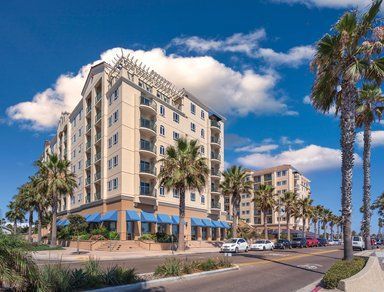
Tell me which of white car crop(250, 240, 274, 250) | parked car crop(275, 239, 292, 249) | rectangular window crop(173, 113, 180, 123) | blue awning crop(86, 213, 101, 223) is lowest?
A: parked car crop(275, 239, 292, 249)

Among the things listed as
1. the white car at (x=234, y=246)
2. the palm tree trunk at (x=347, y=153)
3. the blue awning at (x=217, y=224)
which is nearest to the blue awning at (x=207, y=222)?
the blue awning at (x=217, y=224)

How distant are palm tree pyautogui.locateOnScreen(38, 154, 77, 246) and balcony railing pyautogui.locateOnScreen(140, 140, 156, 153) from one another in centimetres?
995

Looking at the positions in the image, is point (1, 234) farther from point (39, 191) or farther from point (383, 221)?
point (383, 221)

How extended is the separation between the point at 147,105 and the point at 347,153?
3825cm

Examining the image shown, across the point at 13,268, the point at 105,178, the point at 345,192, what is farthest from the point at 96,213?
the point at 13,268

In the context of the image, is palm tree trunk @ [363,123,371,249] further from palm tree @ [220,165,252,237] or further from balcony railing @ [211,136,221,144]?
balcony railing @ [211,136,221,144]

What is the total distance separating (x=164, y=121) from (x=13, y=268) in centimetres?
5069

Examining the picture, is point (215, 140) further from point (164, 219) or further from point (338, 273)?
point (338, 273)

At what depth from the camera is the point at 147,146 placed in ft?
180

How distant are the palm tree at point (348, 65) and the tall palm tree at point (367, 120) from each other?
32.1 feet

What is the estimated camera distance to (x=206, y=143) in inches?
2793

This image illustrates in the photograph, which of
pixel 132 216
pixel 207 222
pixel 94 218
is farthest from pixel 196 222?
pixel 94 218

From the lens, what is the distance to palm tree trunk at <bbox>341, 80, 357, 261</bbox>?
1891 centimetres

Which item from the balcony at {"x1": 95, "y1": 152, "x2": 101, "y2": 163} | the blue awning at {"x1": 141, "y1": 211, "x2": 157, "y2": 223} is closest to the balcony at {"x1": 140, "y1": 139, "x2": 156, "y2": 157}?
the balcony at {"x1": 95, "y1": 152, "x2": 101, "y2": 163}
